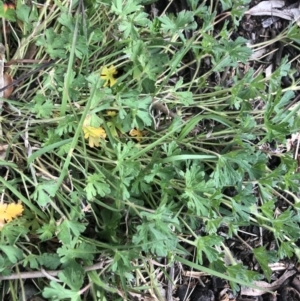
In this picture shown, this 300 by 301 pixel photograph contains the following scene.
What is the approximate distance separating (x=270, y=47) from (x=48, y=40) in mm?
784

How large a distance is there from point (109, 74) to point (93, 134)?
0.20 m

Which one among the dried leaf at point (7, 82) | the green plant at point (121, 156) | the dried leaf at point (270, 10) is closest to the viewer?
the green plant at point (121, 156)

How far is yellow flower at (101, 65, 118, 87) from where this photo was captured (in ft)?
4.75

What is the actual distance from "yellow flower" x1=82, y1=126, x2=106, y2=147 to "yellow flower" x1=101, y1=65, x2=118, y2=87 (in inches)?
6.0

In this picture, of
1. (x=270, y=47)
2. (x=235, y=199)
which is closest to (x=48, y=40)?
(x=235, y=199)

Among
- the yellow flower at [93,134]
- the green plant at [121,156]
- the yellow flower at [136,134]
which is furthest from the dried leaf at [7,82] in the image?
the yellow flower at [136,134]

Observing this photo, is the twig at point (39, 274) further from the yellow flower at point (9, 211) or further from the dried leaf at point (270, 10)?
the dried leaf at point (270, 10)

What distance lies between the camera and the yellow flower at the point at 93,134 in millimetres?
1358

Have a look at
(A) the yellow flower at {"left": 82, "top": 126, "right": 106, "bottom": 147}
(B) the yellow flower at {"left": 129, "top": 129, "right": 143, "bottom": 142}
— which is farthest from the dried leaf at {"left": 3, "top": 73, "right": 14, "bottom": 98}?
(B) the yellow flower at {"left": 129, "top": 129, "right": 143, "bottom": 142}

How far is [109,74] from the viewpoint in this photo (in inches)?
57.1

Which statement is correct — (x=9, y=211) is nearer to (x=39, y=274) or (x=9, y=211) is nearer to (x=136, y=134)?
(x=39, y=274)

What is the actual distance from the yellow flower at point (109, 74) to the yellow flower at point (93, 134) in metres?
0.15

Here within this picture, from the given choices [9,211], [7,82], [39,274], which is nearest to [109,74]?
[7,82]

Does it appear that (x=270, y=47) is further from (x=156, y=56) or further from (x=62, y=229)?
(x=62, y=229)
